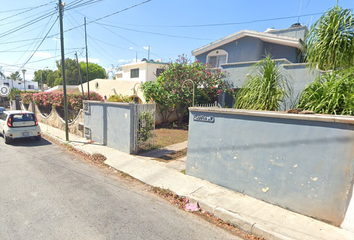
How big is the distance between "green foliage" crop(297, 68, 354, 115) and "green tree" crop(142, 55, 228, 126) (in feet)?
23.5

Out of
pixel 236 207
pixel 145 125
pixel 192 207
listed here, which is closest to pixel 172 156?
pixel 145 125

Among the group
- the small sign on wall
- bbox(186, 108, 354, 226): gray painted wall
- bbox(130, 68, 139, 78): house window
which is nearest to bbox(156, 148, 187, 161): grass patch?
bbox(186, 108, 354, 226): gray painted wall

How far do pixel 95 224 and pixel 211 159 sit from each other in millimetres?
A: 3143

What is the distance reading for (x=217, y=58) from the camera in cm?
1458

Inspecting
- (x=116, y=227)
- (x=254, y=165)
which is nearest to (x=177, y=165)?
(x=254, y=165)

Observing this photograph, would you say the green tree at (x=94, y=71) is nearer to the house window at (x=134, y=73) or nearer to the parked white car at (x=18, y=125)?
the house window at (x=134, y=73)

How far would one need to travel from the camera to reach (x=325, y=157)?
357cm

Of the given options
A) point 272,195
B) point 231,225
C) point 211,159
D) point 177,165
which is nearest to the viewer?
point 231,225

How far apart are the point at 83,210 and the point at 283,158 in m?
4.38

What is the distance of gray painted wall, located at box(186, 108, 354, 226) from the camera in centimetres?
347

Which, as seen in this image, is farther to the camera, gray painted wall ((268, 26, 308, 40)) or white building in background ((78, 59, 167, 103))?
white building in background ((78, 59, 167, 103))

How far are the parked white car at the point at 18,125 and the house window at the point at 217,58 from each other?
38.7 feet

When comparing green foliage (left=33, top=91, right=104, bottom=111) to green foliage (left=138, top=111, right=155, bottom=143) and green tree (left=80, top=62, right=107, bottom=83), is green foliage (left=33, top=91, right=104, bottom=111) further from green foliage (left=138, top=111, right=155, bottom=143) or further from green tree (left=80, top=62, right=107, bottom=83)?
green tree (left=80, top=62, right=107, bottom=83)

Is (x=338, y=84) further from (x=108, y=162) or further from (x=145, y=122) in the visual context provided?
(x=108, y=162)
